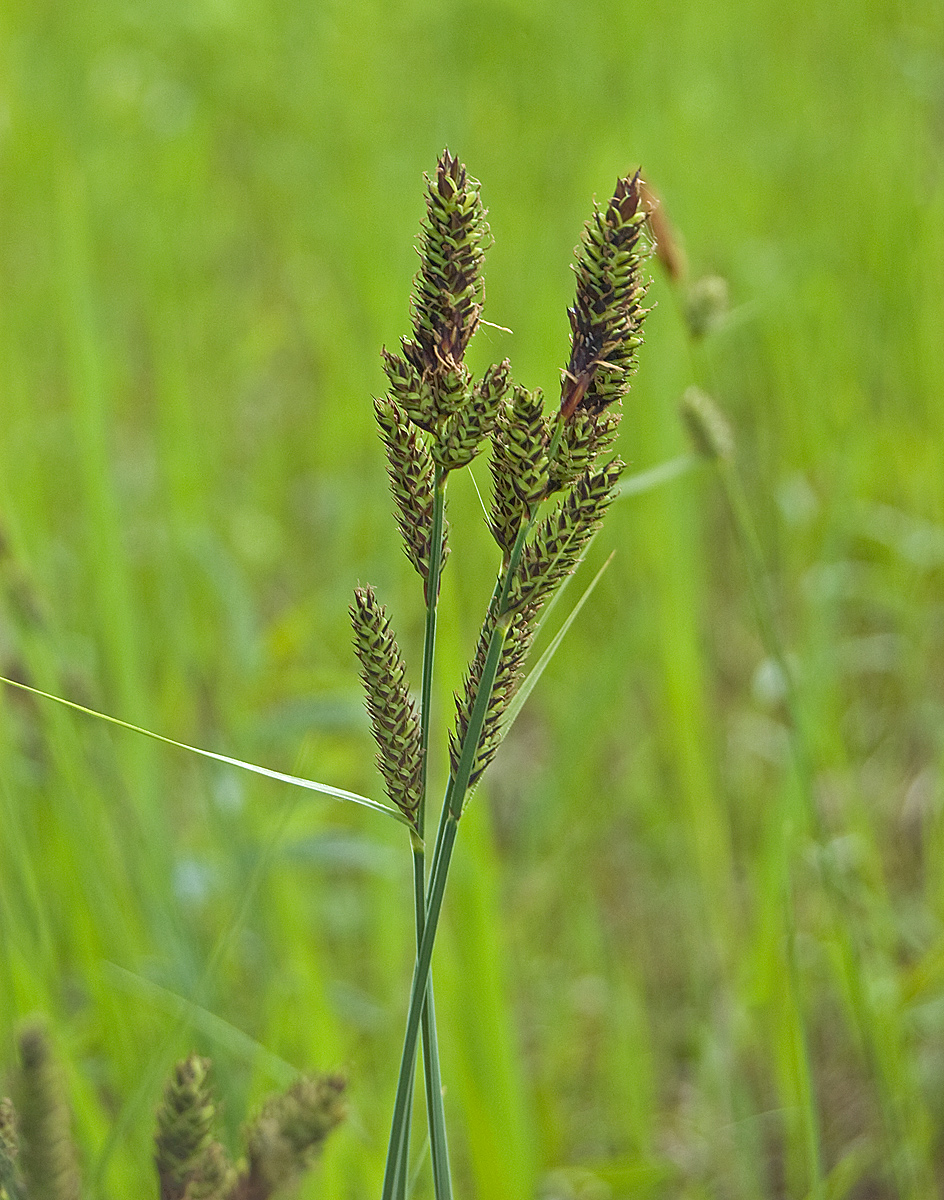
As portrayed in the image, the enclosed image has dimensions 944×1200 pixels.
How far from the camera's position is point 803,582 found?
196 cm

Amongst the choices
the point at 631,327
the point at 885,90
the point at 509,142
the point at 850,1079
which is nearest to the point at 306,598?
the point at 850,1079

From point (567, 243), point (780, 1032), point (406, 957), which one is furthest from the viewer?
point (567, 243)

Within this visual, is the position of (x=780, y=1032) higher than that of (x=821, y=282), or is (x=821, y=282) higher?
(x=821, y=282)

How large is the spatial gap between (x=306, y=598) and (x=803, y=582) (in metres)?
0.92

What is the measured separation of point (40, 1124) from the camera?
1.50 feet

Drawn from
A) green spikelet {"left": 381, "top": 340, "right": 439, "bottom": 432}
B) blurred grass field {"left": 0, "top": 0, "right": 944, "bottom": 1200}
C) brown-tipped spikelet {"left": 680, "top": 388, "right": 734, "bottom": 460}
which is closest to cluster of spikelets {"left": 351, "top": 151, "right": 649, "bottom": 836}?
green spikelet {"left": 381, "top": 340, "right": 439, "bottom": 432}

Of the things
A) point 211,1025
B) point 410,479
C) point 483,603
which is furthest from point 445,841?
point 483,603

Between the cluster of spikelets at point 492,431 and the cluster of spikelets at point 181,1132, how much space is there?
0.39ft

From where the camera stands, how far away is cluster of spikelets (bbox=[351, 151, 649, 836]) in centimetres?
44

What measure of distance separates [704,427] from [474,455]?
26.2 inches

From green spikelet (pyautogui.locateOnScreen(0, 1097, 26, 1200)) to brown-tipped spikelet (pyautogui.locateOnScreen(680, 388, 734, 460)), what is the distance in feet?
2.60

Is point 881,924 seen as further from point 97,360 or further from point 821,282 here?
point 821,282

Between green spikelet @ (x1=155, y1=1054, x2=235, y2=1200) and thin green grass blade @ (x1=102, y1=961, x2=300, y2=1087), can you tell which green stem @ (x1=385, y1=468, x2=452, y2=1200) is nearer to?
green spikelet @ (x1=155, y1=1054, x2=235, y2=1200)

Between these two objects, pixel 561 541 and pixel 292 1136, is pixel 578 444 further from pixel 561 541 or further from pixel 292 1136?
pixel 292 1136
